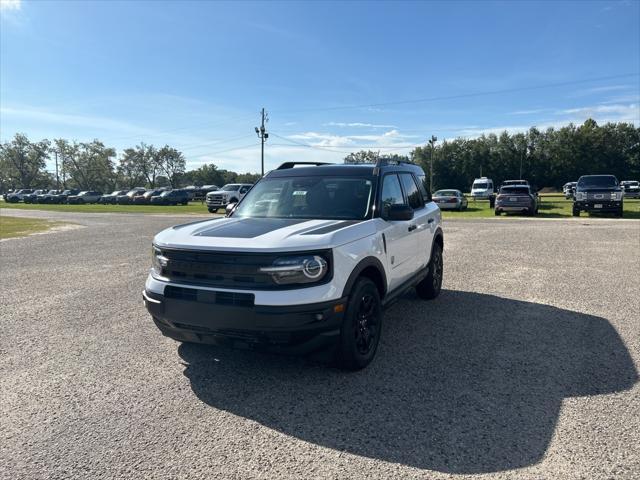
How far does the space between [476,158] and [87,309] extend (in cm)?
9657

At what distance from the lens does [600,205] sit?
2130 centimetres

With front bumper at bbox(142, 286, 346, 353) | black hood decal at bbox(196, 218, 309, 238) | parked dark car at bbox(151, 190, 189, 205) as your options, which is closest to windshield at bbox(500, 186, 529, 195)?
black hood decal at bbox(196, 218, 309, 238)

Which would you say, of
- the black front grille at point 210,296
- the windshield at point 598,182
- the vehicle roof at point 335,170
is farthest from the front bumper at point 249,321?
the windshield at point 598,182

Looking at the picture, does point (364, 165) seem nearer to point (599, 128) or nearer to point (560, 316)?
point (560, 316)

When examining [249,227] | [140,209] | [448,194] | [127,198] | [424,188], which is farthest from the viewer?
[127,198]

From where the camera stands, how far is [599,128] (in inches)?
3307

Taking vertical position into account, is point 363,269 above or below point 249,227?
below

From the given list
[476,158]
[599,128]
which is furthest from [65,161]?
[599,128]

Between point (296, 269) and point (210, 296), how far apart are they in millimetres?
729

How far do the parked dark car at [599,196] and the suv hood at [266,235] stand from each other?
21328 mm

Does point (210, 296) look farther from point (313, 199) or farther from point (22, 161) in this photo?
point (22, 161)

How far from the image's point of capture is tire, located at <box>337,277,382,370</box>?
12.2ft

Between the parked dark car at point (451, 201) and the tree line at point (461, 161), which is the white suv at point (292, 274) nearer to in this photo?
the parked dark car at point (451, 201)

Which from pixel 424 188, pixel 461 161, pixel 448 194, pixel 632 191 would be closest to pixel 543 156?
pixel 461 161
